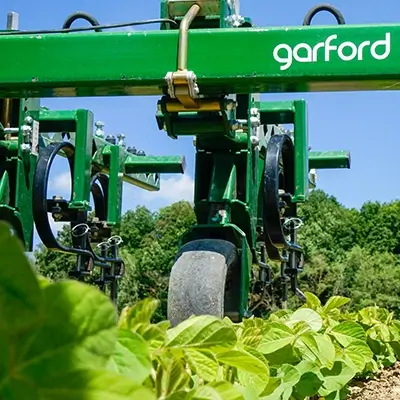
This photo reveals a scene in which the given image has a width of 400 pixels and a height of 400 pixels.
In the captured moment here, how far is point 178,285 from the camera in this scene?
12.0ft

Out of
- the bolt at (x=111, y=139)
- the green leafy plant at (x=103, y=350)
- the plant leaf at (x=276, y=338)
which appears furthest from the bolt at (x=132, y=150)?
the green leafy plant at (x=103, y=350)

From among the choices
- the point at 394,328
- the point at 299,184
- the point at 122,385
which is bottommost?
the point at 394,328

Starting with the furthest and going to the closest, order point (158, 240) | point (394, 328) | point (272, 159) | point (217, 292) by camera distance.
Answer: point (158, 240) → point (272, 159) → point (217, 292) → point (394, 328)

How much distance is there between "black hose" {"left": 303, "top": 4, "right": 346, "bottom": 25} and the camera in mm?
3673

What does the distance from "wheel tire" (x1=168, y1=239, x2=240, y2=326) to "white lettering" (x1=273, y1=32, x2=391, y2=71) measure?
0.96 m

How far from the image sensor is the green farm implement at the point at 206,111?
3305 millimetres

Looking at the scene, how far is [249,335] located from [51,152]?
146 inches

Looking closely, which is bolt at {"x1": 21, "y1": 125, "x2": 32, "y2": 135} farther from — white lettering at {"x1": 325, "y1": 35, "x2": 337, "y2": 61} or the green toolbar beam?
white lettering at {"x1": 325, "y1": 35, "x2": 337, "y2": 61}

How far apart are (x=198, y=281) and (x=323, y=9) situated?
1.36 metres

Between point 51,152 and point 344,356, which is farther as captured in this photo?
point 51,152

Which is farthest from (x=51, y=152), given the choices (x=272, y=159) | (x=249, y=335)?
(x=249, y=335)

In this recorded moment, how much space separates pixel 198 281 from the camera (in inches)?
144

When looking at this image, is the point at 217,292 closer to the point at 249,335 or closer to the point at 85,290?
the point at 249,335

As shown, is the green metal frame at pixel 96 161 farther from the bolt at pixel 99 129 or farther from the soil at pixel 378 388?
the soil at pixel 378 388
